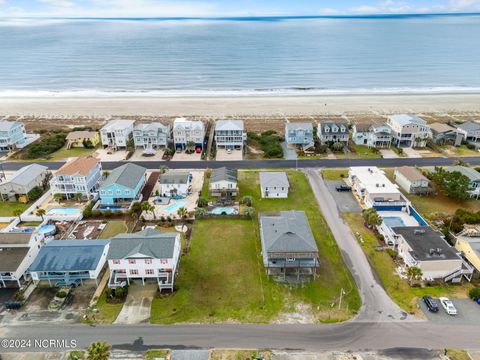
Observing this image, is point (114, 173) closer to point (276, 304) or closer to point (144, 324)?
point (144, 324)

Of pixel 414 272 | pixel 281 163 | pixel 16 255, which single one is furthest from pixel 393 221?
pixel 16 255

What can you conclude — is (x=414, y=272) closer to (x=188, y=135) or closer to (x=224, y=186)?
(x=224, y=186)

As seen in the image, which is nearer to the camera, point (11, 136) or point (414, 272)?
point (414, 272)

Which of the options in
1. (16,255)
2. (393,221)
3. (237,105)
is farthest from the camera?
(237,105)

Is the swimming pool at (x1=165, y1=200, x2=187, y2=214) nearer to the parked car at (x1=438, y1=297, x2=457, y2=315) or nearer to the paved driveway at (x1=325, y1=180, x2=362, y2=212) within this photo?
the paved driveway at (x1=325, y1=180, x2=362, y2=212)

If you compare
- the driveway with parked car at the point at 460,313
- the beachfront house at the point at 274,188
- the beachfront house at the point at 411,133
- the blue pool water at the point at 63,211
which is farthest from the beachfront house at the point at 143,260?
the beachfront house at the point at 411,133

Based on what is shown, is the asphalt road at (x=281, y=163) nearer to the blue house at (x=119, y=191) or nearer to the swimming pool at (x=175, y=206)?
the blue house at (x=119, y=191)

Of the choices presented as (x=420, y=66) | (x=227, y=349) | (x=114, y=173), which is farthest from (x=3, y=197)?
(x=420, y=66)
